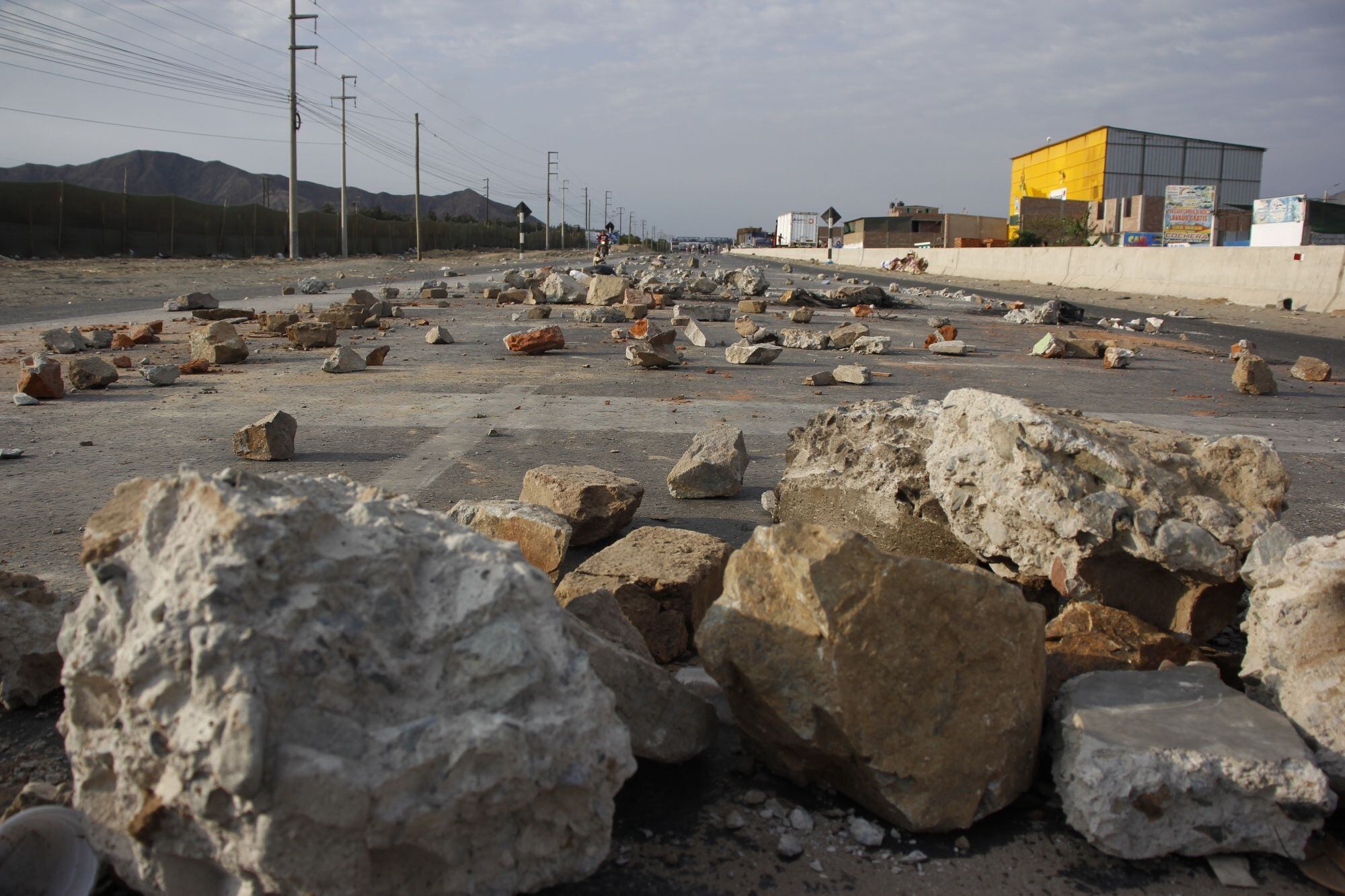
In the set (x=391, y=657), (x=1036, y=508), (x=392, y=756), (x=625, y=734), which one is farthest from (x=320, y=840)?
(x=1036, y=508)

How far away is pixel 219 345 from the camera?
8.77 meters

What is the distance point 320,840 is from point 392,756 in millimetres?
165

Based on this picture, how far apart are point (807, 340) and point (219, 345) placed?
622cm

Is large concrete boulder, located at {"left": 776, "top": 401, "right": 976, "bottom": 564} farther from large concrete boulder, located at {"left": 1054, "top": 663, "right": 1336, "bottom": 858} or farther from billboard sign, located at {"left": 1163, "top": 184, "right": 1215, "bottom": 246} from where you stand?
billboard sign, located at {"left": 1163, "top": 184, "right": 1215, "bottom": 246}

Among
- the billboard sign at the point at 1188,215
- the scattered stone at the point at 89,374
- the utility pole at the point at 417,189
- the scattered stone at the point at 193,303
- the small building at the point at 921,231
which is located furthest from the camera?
the small building at the point at 921,231

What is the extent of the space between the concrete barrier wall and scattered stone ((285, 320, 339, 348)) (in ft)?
55.8

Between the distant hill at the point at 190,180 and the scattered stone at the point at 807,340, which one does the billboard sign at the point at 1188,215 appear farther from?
the distant hill at the point at 190,180

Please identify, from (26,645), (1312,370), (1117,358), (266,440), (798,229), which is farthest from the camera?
(798,229)

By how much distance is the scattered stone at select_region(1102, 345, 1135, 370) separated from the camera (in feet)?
32.5

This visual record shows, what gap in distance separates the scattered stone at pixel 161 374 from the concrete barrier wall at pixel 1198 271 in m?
18.5

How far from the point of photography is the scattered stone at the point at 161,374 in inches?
299

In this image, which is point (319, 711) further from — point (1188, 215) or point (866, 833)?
point (1188, 215)

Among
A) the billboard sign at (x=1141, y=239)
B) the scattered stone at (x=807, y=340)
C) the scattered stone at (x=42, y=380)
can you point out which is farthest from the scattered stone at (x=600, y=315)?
the billboard sign at (x=1141, y=239)

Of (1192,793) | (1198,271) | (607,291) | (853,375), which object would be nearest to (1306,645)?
(1192,793)
